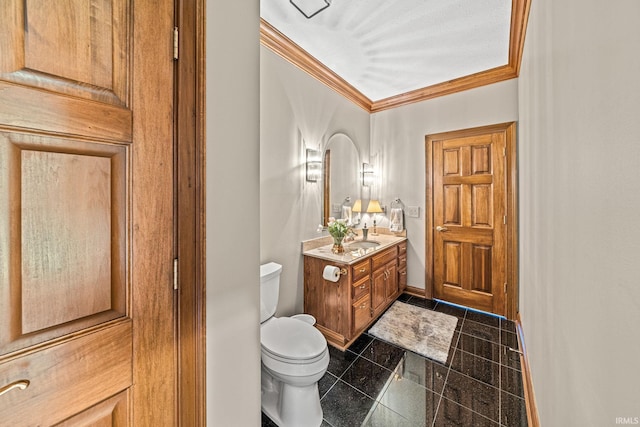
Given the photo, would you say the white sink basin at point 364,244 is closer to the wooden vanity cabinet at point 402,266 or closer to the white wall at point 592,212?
the wooden vanity cabinet at point 402,266

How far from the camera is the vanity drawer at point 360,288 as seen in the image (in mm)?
2176

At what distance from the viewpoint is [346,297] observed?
212 cm

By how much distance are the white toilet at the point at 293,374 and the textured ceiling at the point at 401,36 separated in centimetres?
229

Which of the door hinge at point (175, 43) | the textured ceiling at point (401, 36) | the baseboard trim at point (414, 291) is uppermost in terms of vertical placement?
the textured ceiling at point (401, 36)

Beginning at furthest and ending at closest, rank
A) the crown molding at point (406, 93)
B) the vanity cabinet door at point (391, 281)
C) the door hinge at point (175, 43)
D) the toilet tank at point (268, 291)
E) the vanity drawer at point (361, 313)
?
the vanity cabinet door at point (391, 281), the vanity drawer at point (361, 313), the crown molding at point (406, 93), the toilet tank at point (268, 291), the door hinge at point (175, 43)

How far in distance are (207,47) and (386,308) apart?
287cm

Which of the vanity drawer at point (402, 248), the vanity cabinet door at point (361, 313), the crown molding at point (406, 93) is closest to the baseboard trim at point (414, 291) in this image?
the vanity drawer at point (402, 248)

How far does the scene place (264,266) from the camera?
1971 mm

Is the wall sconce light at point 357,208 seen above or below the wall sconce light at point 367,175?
below

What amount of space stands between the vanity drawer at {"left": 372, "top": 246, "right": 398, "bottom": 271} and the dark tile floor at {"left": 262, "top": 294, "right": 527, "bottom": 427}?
2.29 feet

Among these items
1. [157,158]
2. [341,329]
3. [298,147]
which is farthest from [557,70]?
[341,329]

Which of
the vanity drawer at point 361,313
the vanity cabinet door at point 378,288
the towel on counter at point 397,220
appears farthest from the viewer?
the towel on counter at point 397,220

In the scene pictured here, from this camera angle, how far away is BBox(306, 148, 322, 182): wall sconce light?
2.50 meters

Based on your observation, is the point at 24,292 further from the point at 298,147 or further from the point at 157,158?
the point at 298,147
